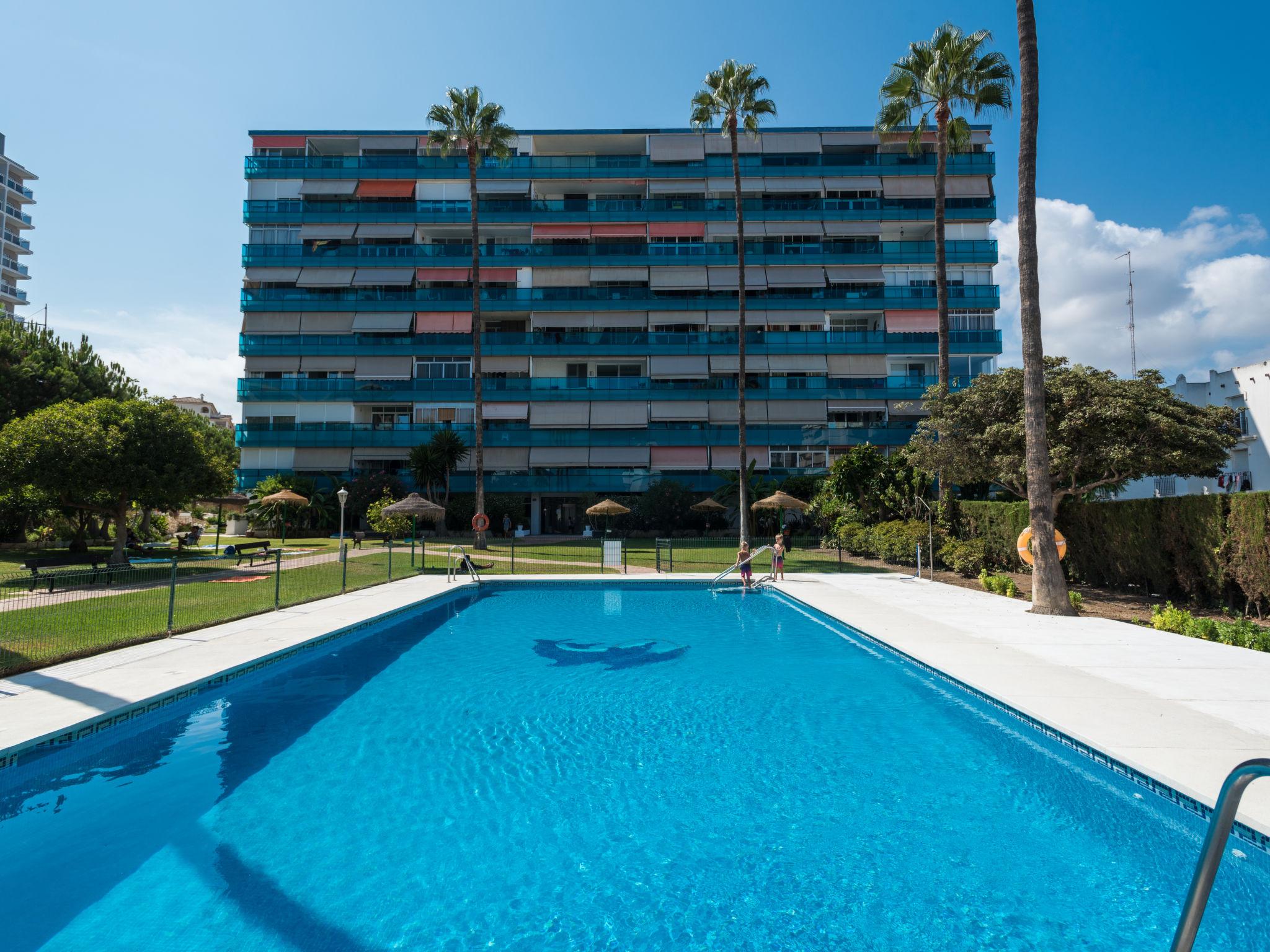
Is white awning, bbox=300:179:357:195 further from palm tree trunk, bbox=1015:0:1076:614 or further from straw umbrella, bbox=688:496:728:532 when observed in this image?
palm tree trunk, bbox=1015:0:1076:614

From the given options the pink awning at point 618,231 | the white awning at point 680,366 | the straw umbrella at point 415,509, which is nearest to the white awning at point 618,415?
the white awning at point 680,366

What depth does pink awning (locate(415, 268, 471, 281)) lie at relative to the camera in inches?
1738

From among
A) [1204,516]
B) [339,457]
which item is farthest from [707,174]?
[1204,516]

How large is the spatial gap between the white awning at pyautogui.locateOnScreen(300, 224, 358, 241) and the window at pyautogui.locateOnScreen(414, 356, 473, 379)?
389 inches

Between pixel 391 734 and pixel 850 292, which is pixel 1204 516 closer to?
pixel 391 734

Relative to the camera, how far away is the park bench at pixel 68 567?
357 inches

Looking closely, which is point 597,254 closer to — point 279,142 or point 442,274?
point 442,274

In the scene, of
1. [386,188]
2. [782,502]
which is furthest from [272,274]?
[782,502]

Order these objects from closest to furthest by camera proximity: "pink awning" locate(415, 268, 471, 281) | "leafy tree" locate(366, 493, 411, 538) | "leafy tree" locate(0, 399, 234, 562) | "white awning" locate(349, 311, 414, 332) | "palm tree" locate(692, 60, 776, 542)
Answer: "leafy tree" locate(0, 399, 234, 562) < "palm tree" locate(692, 60, 776, 542) < "leafy tree" locate(366, 493, 411, 538) < "white awning" locate(349, 311, 414, 332) < "pink awning" locate(415, 268, 471, 281)

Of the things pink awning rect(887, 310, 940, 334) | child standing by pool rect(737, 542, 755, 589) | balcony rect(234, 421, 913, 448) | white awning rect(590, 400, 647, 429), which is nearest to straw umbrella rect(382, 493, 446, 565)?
child standing by pool rect(737, 542, 755, 589)

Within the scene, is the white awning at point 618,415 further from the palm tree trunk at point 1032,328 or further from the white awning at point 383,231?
the palm tree trunk at point 1032,328

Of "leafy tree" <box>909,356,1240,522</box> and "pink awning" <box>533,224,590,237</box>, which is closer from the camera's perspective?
"leafy tree" <box>909,356,1240,522</box>

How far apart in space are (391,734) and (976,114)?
26.7m

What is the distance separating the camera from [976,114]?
2362 centimetres
